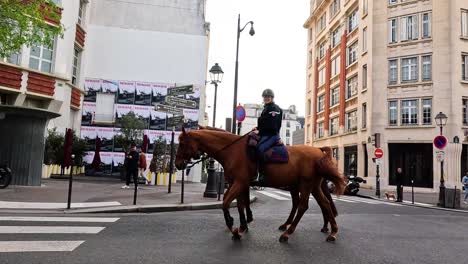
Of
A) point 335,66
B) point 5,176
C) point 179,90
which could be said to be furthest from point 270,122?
point 335,66

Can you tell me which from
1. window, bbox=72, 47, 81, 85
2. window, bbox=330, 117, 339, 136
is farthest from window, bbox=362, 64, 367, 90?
window, bbox=72, 47, 81, 85

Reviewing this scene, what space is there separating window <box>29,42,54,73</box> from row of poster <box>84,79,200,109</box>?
28.3ft

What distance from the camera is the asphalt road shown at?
5.00m

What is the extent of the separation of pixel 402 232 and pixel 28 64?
18888 mm

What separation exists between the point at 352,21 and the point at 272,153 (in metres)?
37.5

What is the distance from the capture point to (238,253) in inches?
209

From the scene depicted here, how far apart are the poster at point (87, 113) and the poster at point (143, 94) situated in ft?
10.8

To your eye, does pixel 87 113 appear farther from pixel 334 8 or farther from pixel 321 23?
pixel 321 23

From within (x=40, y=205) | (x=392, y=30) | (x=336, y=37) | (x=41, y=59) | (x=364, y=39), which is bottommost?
(x=40, y=205)

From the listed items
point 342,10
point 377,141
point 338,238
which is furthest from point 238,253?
point 342,10

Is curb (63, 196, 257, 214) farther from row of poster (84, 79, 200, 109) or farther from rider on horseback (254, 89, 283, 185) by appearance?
row of poster (84, 79, 200, 109)

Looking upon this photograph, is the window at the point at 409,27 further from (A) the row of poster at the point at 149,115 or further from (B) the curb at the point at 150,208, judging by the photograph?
(B) the curb at the point at 150,208

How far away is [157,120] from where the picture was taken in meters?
30.6

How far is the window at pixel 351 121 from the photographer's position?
124 ft
